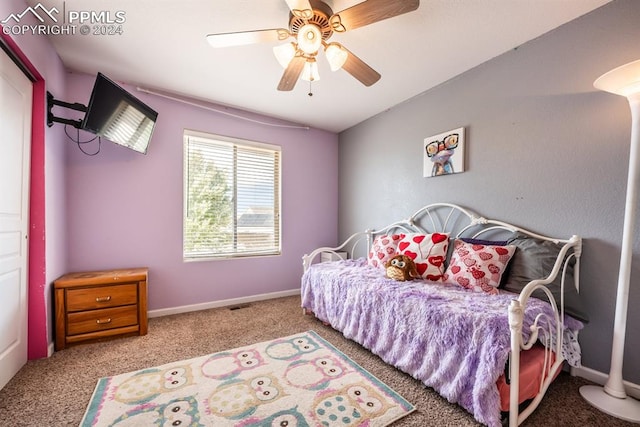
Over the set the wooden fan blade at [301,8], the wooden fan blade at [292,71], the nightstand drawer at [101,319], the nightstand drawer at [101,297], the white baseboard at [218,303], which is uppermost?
the wooden fan blade at [301,8]

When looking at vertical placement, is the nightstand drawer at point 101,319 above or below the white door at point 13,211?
below

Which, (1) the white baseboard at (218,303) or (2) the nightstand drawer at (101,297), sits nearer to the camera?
(2) the nightstand drawer at (101,297)

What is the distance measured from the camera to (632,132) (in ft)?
4.76

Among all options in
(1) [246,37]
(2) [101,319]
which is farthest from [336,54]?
(2) [101,319]

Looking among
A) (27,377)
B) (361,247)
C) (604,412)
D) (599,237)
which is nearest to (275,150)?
(361,247)

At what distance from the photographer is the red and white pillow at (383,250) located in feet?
8.65

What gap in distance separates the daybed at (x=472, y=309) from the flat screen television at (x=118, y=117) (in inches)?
84.5

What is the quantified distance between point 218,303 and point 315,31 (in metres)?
2.91

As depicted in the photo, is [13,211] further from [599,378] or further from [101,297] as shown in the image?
[599,378]

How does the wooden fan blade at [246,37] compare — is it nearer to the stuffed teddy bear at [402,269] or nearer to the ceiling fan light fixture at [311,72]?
the ceiling fan light fixture at [311,72]

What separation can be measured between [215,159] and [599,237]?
346cm

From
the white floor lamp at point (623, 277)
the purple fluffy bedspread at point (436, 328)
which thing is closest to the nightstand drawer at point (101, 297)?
the purple fluffy bedspread at point (436, 328)

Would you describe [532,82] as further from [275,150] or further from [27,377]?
[27,377]

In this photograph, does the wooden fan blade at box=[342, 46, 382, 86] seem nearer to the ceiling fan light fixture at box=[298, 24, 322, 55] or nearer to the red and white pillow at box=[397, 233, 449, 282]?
the ceiling fan light fixture at box=[298, 24, 322, 55]
